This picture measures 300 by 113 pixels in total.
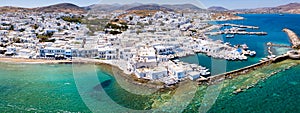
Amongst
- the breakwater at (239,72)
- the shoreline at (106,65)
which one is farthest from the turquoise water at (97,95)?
the breakwater at (239,72)

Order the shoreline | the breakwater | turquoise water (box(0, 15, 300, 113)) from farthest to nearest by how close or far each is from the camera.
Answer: the breakwater → the shoreline → turquoise water (box(0, 15, 300, 113))

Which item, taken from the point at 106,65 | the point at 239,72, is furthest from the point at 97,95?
the point at 239,72

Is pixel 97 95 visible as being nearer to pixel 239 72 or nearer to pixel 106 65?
pixel 106 65

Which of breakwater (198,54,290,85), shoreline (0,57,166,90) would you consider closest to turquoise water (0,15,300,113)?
shoreline (0,57,166,90)

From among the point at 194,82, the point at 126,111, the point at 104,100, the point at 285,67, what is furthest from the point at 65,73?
the point at 285,67

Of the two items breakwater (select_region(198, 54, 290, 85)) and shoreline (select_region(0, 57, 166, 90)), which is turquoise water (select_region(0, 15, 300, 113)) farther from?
breakwater (select_region(198, 54, 290, 85))

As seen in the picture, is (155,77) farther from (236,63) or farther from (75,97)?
(236,63)

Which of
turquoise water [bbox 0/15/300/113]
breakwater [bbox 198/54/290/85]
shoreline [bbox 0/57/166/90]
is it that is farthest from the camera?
breakwater [bbox 198/54/290/85]

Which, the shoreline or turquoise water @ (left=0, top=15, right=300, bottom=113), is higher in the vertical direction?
the shoreline

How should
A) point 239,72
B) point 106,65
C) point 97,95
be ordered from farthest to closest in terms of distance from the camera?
point 106,65, point 239,72, point 97,95

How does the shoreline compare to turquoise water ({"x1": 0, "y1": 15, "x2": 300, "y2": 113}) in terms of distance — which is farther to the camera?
the shoreline

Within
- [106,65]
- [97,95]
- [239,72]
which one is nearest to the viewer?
[97,95]
